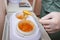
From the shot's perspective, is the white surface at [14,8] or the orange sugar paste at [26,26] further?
the white surface at [14,8]

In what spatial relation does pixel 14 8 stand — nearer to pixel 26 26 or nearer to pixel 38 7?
pixel 38 7

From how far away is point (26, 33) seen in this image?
0.67 m

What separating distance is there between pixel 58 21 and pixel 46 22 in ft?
0.25

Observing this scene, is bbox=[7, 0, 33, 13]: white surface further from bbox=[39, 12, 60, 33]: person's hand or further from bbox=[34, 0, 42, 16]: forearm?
bbox=[39, 12, 60, 33]: person's hand

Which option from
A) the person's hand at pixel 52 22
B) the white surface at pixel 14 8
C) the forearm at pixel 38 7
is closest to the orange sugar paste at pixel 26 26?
the person's hand at pixel 52 22

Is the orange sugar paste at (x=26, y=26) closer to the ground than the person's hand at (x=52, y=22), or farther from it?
closer to the ground

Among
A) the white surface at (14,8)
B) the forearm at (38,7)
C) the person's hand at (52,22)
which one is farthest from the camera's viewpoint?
the forearm at (38,7)

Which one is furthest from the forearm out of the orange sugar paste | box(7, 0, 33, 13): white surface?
the orange sugar paste

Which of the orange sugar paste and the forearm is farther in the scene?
the forearm

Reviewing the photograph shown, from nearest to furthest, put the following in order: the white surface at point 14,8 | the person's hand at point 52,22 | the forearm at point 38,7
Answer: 1. the person's hand at point 52,22
2. the white surface at point 14,8
3. the forearm at point 38,7

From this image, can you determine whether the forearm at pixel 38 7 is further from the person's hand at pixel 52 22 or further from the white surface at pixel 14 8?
the person's hand at pixel 52 22

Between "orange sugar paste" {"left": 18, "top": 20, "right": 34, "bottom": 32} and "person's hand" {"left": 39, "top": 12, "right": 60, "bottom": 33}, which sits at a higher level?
"person's hand" {"left": 39, "top": 12, "right": 60, "bottom": 33}

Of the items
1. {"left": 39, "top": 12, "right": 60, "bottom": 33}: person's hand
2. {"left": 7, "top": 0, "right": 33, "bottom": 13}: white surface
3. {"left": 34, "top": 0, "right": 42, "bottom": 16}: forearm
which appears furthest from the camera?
{"left": 34, "top": 0, "right": 42, "bottom": 16}: forearm

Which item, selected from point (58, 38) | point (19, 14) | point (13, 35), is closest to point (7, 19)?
point (19, 14)
